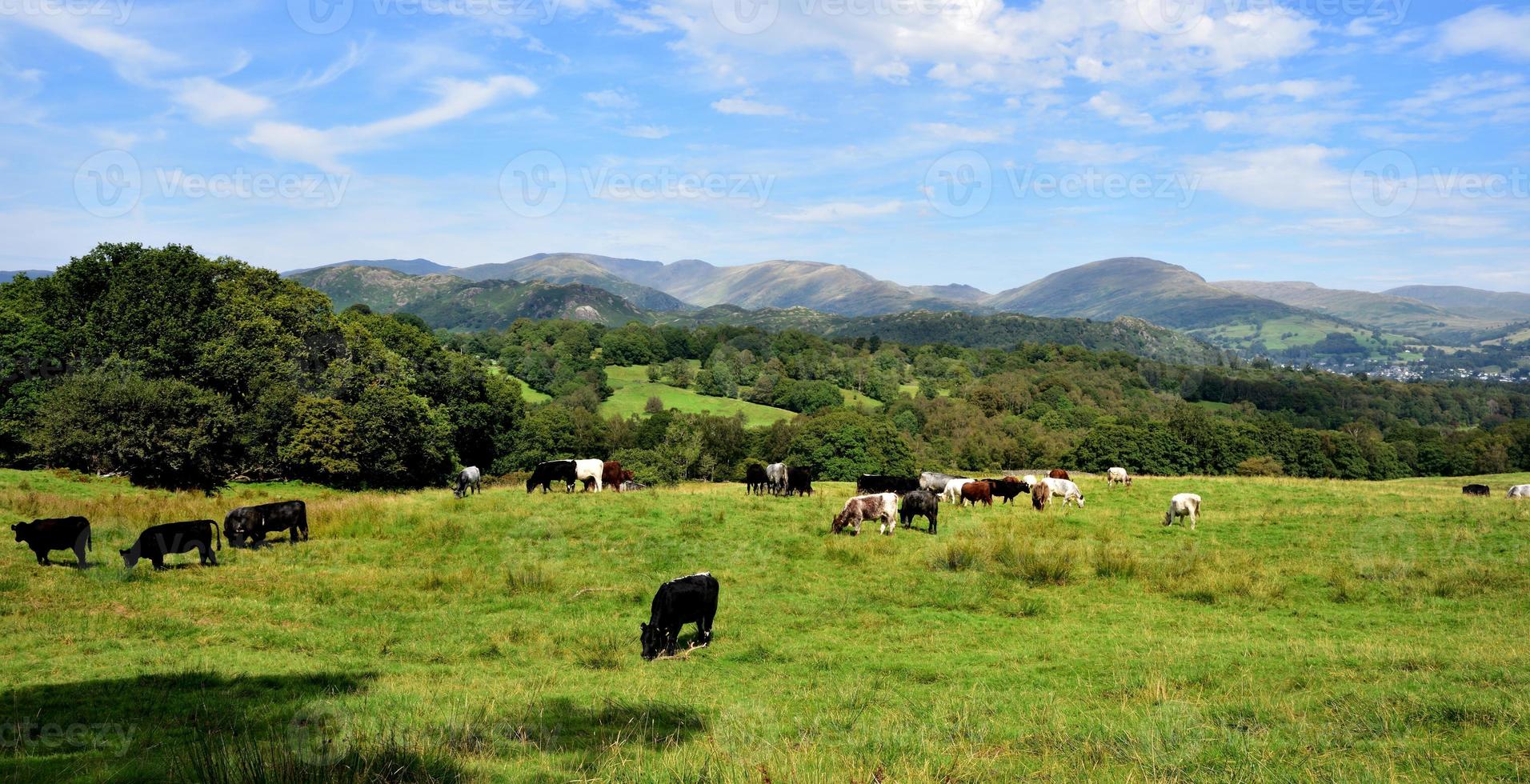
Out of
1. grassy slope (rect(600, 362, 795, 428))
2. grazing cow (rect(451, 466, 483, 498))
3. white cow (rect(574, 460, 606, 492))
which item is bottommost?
grassy slope (rect(600, 362, 795, 428))

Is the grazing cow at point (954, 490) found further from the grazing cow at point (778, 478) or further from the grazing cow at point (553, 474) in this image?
the grazing cow at point (553, 474)

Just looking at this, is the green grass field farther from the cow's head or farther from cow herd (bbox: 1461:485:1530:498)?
cow herd (bbox: 1461:485:1530:498)

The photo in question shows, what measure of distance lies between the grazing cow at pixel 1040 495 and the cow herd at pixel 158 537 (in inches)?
960

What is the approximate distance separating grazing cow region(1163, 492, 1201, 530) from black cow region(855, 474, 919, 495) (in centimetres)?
947

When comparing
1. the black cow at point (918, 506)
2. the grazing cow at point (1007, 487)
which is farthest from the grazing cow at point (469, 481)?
the grazing cow at point (1007, 487)

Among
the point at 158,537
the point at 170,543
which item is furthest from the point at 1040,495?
the point at 158,537

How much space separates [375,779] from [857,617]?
10723mm

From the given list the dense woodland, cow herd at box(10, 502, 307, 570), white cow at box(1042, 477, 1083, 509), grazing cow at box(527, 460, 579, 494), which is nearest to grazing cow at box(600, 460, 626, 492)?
grazing cow at box(527, 460, 579, 494)

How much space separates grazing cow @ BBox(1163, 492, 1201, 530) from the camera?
25250 millimetres

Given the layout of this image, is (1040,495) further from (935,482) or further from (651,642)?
(651,642)

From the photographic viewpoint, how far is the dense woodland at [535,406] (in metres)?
41.0

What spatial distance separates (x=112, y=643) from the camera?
37.7 feet

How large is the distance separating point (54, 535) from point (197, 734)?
1254 centimetres

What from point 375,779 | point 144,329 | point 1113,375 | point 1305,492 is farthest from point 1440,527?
point 1113,375
